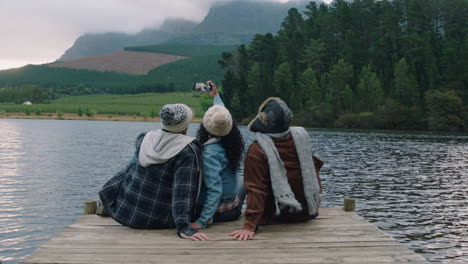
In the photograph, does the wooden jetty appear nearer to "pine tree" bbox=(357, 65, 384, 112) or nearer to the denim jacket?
the denim jacket

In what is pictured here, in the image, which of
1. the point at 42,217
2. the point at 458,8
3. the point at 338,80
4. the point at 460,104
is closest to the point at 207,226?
the point at 42,217

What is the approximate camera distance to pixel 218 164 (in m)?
6.03

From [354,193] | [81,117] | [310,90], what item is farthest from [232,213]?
[81,117]

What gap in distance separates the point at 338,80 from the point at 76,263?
3795 inches

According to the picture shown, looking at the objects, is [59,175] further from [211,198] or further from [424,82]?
[424,82]

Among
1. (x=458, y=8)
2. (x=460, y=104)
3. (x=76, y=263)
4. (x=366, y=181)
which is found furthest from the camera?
(x=458, y=8)

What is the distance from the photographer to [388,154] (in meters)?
36.7

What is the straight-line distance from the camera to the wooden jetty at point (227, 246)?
4.79 metres

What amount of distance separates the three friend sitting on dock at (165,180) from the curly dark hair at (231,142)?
0.31 m

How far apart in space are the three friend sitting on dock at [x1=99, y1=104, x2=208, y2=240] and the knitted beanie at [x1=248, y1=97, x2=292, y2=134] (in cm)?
89

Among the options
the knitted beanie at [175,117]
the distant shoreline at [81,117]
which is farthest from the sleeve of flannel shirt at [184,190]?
the distant shoreline at [81,117]

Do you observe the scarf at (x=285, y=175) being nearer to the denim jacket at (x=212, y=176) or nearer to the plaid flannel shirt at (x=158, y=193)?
the denim jacket at (x=212, y=176)

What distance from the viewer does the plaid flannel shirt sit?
18.7ft

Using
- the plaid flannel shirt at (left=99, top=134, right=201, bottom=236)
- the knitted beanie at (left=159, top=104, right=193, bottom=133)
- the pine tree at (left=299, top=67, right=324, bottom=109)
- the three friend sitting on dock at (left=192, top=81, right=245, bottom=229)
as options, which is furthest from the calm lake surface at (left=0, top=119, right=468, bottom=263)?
the pine tree at (left=299, top=67, right=324, bottom=109)
